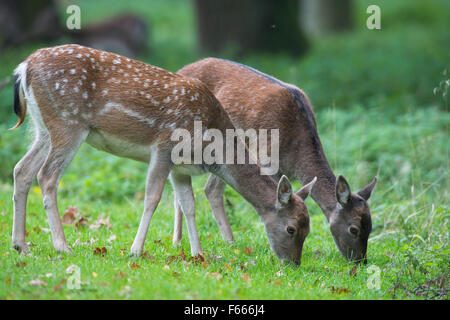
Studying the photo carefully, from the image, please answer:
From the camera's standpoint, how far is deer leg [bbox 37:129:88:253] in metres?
6.07

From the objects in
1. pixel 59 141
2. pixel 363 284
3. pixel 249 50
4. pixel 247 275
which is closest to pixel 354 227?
pixel 363 284

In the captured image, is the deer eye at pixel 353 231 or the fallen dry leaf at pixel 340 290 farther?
the deer eye at pixel 353 231

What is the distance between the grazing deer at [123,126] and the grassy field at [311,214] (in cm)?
43

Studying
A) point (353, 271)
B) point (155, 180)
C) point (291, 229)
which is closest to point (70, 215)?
point (155, 180)

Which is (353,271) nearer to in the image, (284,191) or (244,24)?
(284,191)

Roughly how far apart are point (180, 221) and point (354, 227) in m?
1.98

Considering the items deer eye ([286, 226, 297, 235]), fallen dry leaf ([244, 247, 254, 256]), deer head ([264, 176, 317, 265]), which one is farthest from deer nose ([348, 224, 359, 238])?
fallen dry leaf ([244, 247, 254, 256])

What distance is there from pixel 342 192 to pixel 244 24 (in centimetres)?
962

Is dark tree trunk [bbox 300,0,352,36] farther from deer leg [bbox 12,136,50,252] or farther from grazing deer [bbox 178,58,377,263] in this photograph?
deer leg [bbox 12,136,50,252]

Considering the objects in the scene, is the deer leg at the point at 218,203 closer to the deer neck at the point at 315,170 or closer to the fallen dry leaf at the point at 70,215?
the deer neck at the point at 315,170

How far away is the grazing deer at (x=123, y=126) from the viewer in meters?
6.12

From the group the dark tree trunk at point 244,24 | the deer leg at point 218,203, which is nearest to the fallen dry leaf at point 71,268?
the deer leg at point 218,203

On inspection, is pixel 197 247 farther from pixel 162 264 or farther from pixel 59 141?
pixel 59 141
